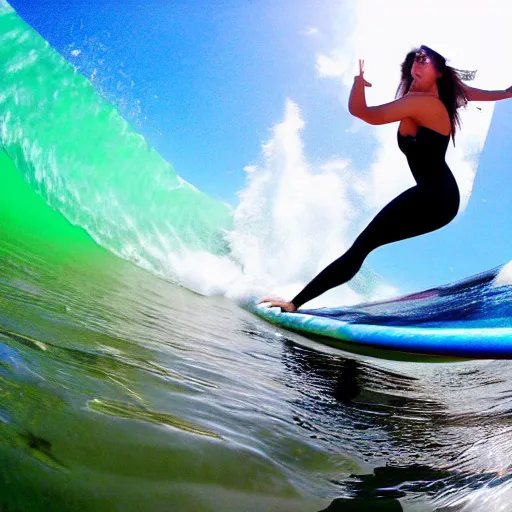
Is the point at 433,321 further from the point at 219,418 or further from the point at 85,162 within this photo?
the point at 85,162

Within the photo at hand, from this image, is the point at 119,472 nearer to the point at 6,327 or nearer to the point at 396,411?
the point at 6,327

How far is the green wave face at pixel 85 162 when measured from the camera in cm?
689

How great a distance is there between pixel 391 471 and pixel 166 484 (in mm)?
376

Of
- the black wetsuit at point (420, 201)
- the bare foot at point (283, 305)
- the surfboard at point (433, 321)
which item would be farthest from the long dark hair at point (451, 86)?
the bare foot at point (283, 305)

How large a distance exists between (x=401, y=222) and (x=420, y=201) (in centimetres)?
15

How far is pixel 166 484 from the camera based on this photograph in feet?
1.51

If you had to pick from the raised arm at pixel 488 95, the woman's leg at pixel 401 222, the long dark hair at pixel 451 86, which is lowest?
the woman's leg at pixel 401 222

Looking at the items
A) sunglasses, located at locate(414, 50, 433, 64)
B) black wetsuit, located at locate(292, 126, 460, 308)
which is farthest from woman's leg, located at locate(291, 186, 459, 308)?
sunglasses, located at locate(414, 50, 433, 64)

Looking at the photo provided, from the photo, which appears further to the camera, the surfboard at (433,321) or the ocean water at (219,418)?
the surfboard at (433,321)

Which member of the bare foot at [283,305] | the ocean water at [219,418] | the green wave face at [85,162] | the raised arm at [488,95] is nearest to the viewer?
the ocean water at [219,418]

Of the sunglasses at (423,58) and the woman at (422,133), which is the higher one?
the sunglasses at (423,58)

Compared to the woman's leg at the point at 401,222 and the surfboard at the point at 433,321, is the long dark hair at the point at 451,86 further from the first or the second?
the surfboard at the point at 433,321

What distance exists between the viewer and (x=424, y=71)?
2.37 m

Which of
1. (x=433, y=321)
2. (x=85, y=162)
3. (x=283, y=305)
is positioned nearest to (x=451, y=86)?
(x=433, y=321)
